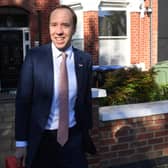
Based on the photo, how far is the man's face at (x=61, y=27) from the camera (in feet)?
11.0

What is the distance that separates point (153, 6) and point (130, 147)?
42.5 ft

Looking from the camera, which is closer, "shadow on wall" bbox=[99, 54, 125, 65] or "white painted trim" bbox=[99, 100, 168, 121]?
"white painted trim" bbox=[99, 100, 168, 121]

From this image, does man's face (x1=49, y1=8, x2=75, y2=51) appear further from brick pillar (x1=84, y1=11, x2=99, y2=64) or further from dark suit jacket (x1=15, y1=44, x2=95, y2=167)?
brick pillar (x1=84, y1=11, x2=99, y2=64)

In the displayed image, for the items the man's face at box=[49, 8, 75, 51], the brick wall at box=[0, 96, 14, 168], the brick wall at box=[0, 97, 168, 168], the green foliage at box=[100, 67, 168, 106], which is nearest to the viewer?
the man's face at box=[49, 8, 75, 51]

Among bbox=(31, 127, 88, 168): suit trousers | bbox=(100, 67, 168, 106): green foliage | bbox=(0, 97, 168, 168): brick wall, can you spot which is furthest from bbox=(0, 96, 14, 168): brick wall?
bbox=(31, 127, 88, 168): suit trousers

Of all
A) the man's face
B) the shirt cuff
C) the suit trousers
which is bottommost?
the suit trousers

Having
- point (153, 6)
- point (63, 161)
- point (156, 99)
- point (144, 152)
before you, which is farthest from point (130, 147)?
point (153, 6)

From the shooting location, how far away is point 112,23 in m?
17.4

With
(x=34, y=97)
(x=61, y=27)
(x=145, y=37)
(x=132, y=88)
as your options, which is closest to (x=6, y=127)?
(x=132, y=88)

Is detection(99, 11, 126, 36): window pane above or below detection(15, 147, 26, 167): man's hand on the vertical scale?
above

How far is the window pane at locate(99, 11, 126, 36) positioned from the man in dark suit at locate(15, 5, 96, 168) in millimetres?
13832

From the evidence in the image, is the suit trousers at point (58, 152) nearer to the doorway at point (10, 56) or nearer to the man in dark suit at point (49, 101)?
the man in dark suit at point (49, 101)

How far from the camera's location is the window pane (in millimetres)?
17219

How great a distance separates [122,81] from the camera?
25.1 feet
